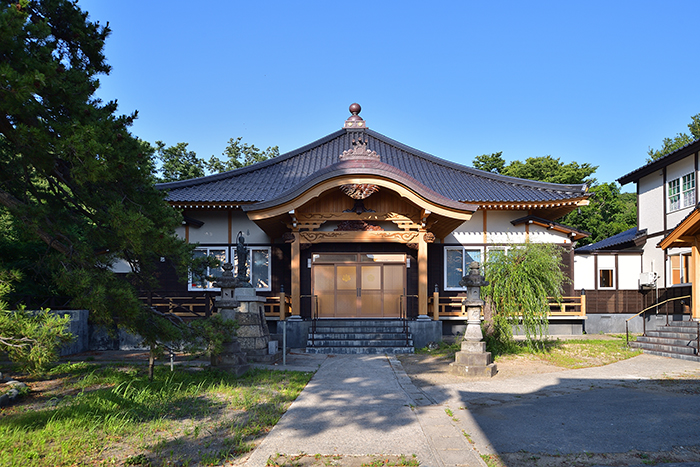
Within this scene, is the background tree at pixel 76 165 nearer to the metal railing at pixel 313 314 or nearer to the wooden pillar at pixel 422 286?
the metal railing at pixel 313 314

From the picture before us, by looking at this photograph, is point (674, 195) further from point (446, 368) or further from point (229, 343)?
point (229, 343)

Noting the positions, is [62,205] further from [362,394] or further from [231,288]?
[362,394]

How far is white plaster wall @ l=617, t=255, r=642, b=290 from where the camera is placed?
55.0ft

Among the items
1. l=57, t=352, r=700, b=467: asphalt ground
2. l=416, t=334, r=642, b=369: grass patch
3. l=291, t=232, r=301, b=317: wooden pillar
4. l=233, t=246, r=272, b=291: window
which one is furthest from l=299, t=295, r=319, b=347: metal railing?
l=57, t=352, r=700, b=467: asphalt ground

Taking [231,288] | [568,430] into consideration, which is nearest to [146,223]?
[231,288]

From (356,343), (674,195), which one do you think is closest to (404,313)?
(356,343)

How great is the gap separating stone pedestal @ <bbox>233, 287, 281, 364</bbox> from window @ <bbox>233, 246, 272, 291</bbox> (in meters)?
4.84

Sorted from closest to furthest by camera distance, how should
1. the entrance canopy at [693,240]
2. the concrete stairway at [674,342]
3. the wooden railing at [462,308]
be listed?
the concrete stairway at [674,342]
the entrance canopy at [693,240]
the wooden railing at [462,308]

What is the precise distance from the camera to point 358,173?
12938 mm

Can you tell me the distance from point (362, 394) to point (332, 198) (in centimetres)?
778

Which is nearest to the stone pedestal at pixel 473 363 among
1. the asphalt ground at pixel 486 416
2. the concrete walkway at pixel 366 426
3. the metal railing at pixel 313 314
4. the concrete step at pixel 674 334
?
the asphalt ground at pixel 486 416

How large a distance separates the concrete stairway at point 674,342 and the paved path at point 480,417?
236 cm

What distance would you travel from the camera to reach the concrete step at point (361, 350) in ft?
40.7

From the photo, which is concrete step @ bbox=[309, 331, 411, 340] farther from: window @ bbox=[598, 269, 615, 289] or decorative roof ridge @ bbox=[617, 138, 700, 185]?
decorative roof ridge @ bbox=[617, 138, 700, 185]
